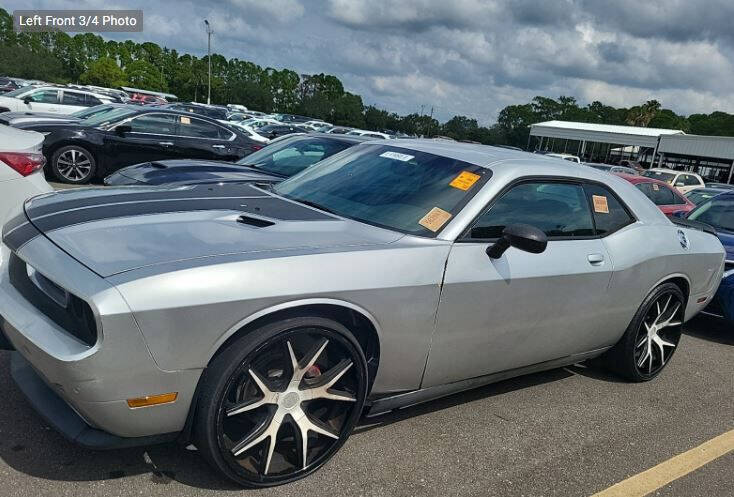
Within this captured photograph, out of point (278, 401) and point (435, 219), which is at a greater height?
point (435, 219)

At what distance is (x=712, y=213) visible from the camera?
23.4ft

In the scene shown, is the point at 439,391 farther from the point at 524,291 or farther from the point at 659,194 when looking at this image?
the point at 659,194

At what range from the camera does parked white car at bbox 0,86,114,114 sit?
640 inches

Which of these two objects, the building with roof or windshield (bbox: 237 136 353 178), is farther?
the building with roof

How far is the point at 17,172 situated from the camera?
13.9 feet

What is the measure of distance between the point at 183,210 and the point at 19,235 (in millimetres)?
730

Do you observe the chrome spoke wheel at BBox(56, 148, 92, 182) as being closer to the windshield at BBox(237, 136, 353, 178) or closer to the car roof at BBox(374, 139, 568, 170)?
the windshield at BBox(237, 136, 353, 178)

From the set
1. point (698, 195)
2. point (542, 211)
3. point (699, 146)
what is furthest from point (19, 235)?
point (699, 146)

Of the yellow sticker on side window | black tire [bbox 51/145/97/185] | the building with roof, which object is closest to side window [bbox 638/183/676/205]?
the yellow sticker on side window

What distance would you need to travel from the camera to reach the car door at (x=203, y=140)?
10711 mm

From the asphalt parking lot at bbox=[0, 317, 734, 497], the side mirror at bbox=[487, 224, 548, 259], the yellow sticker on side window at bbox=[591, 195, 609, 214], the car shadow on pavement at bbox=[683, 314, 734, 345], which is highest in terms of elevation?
the yellow sticker on side window at bbox=[591, 195, 609, 214]

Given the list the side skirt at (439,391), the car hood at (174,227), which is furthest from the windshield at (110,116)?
the side skirt at (439,391)

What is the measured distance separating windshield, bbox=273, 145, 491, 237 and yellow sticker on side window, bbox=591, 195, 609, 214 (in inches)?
38.9

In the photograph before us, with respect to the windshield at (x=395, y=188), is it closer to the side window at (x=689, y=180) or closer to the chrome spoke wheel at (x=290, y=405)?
the chrome spoke wheel at (x=290, y=405)
